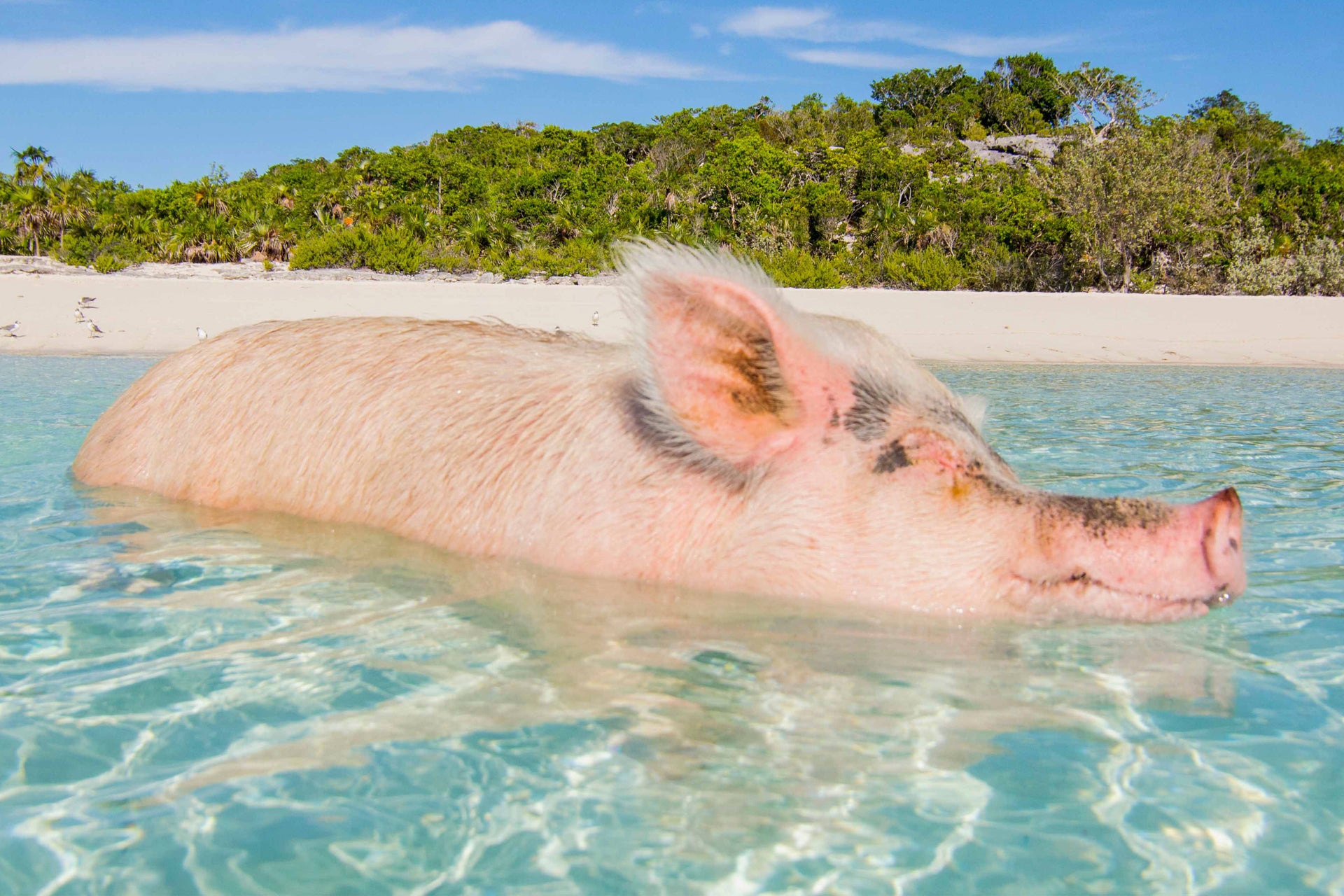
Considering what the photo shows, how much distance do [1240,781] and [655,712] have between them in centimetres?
124

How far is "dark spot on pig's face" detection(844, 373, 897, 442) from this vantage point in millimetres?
3293

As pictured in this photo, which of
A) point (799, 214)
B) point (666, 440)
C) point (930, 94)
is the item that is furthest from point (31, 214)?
point (930, 94)

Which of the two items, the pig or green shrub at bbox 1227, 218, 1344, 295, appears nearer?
the pig

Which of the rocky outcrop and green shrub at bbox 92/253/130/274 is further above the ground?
the rocky outcrop

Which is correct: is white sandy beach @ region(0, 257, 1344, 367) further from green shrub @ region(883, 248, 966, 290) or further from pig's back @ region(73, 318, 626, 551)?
pig's back @ region(73, 318, 626, 551)

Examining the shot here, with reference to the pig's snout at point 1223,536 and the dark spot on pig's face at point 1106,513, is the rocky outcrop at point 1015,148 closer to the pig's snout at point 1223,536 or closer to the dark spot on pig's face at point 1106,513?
the dark spot on pig's face at point 1106,513

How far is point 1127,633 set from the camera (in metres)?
3.19

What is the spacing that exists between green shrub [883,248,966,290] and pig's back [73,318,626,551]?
27.7m

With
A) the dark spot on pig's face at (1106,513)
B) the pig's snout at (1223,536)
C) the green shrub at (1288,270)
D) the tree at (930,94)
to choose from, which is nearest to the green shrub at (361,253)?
the green shrub at (1288,270)

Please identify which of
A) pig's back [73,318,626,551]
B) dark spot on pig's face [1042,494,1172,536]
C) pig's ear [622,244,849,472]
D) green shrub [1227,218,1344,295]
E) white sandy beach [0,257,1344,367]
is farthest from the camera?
green shrub [1227,218,1344,295]

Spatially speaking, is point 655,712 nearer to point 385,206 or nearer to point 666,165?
point 385,206

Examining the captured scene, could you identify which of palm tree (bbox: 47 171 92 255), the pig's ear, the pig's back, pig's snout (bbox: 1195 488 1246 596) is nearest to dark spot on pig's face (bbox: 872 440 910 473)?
the pig's ear

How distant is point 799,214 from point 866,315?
19.2 meters

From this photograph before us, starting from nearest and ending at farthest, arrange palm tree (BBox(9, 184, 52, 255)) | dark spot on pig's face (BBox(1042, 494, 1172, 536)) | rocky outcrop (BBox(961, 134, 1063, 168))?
dark spot on pig's face (BBox(1042, 494, 1172, 536))
palm tree (BBox(9, 184, 52, 255))
rocky outcrop (BBox(961, 134, 1063, 168))
